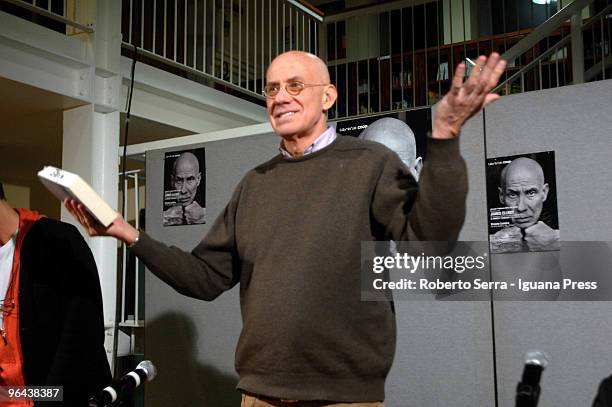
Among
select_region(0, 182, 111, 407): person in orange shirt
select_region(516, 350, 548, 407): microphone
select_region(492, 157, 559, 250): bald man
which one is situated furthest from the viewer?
select_region(492, 157, 559, 250): bald man

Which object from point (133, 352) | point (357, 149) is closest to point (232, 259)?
point (357, 149)

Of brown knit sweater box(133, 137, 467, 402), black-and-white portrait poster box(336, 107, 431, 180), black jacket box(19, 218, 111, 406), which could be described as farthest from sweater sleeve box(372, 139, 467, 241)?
black-and-white portrait poster box(336, 107, 431, 180)

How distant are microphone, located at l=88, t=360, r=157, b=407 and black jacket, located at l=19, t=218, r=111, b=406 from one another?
0.40 meters

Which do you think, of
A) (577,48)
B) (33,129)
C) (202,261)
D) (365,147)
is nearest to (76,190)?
(202,261)

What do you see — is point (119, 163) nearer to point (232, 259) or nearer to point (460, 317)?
point (460, 317)

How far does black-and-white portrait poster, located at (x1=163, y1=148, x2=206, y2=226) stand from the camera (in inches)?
118

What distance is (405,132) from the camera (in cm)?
249

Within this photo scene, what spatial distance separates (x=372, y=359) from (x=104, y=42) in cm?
288

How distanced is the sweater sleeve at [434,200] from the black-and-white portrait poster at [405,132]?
4.01ft

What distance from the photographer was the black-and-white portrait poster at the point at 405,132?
2455mm

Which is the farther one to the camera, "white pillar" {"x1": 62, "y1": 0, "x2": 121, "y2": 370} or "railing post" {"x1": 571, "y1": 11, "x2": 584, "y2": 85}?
"railing post" {"x1": 571, "y1": 11, "x2": 584, "y2": 85}

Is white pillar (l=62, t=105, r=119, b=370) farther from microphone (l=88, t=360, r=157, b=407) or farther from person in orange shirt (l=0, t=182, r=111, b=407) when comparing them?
microphone (l=88, t=360, r=157, b=407)

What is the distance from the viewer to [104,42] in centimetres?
361

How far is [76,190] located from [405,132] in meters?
1.49
